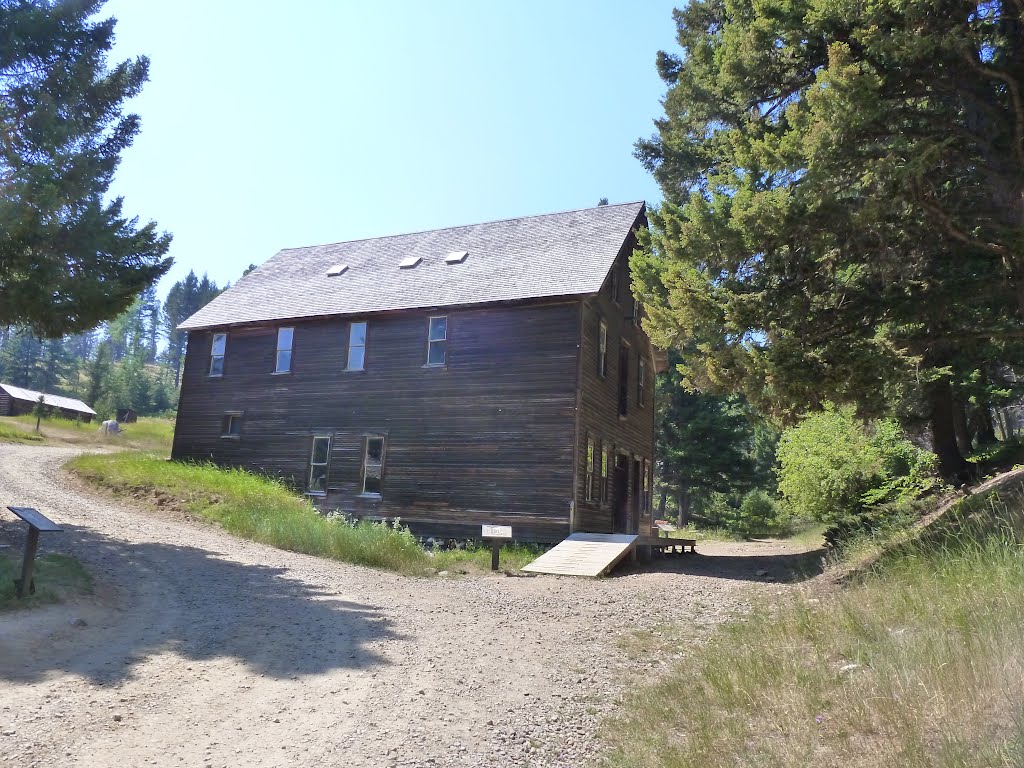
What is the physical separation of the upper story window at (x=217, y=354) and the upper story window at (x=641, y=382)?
14.0 m

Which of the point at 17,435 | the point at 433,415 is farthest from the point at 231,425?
the point at 17,435

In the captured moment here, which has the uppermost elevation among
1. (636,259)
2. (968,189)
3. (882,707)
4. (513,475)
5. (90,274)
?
(968,189)

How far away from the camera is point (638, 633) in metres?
8.41

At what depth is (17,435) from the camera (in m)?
36.2

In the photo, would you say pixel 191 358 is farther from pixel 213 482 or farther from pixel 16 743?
pixel 16 743

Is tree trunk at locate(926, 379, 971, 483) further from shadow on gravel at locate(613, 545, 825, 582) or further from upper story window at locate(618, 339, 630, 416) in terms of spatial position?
upper story window at locate(618, 339, 630, 416)

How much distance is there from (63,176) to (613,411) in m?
15.2

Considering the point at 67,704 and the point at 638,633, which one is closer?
the point at 67,704

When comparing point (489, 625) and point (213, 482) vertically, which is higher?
point (213, 482)

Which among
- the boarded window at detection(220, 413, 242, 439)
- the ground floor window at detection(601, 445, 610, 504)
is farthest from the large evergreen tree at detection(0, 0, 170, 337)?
the ground floor window at detection(601, 445, 610, 504)

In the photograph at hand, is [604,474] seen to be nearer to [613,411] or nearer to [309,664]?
[613,411]

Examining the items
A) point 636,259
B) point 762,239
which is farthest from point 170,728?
point 636,259

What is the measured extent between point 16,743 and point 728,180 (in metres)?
10.8

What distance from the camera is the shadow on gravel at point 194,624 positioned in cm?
651
